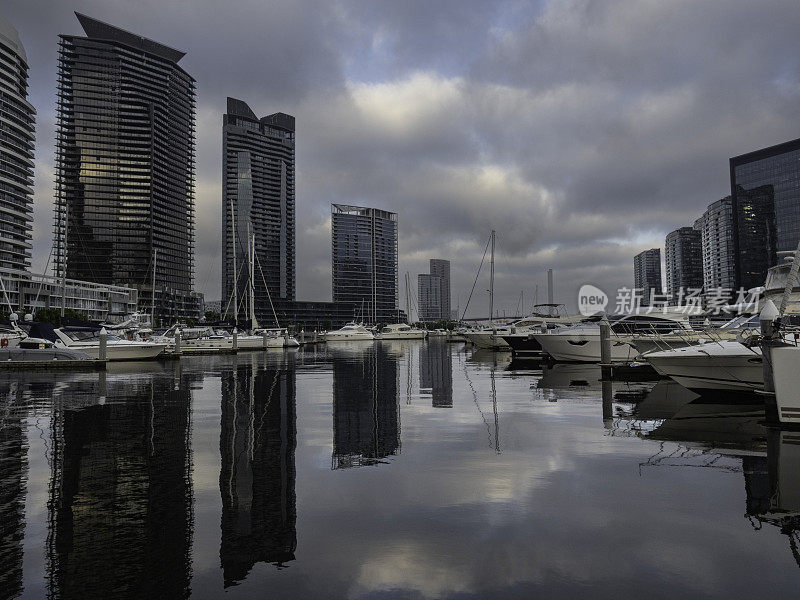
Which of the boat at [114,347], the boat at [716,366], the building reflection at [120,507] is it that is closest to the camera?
the building reflection at [120,507]

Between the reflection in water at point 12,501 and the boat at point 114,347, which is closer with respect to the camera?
the reflection in water at point 12,501

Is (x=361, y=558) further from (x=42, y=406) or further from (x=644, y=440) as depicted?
(x=42, y=406)

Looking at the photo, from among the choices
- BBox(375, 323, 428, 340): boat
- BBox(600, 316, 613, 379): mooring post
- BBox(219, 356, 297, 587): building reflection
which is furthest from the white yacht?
BBox(219, 356, 297, 587): building reflection

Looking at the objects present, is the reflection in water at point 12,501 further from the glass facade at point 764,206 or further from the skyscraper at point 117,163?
the glass facade at point 764,206

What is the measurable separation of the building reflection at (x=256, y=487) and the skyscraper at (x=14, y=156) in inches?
4918

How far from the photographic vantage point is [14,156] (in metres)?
122

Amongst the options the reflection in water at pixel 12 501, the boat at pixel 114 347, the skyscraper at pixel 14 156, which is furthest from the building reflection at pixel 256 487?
the skyscraper at pixel 14 156

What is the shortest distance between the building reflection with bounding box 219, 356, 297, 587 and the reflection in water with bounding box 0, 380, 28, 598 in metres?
1.82

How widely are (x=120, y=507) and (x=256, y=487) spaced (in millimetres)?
1771

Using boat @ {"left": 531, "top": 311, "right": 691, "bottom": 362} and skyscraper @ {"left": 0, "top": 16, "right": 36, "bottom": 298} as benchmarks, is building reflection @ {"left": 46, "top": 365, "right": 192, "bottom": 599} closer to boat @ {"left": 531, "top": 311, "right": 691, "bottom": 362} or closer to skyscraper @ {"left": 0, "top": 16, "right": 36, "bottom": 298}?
boat @ {"left": 531, "top": 311, "right": 691, "bottom": 362}

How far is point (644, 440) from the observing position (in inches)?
441

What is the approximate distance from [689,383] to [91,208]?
564 ft

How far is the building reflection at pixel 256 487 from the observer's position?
5.66 m

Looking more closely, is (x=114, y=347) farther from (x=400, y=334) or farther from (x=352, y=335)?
(x=400, y=334)
